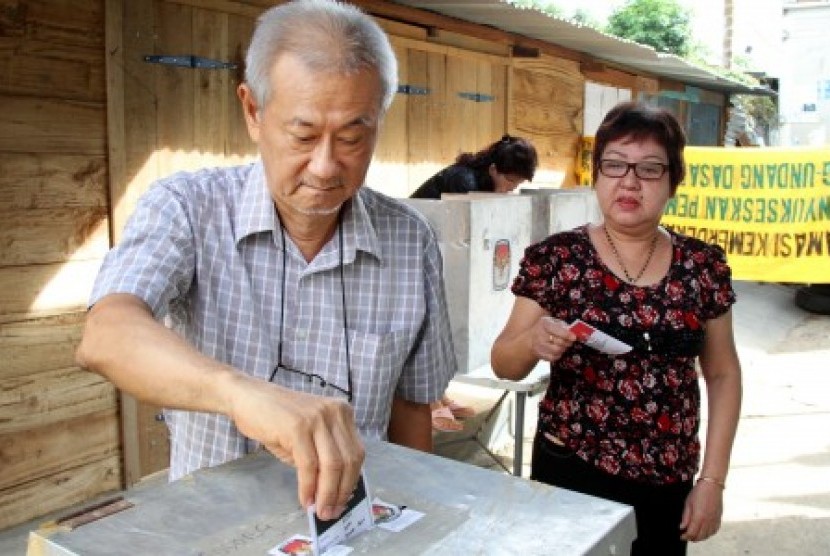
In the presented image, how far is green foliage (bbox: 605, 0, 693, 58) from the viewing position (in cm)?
2170

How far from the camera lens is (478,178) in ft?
16.4

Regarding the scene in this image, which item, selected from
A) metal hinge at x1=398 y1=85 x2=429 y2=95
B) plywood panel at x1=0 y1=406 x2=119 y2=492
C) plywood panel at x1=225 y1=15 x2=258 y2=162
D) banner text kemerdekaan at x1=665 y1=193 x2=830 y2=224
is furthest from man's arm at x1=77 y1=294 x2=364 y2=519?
banner text kemerdekaan at x1=665 y1=193 x2=830 y2=224

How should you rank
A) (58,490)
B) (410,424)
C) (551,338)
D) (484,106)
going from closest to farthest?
(410,424) < (551,338) < (58,490) < (484,106)

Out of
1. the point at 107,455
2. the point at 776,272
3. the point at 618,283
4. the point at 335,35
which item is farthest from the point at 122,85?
the point at 776,272

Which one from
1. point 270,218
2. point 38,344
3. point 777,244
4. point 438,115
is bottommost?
point 38,344

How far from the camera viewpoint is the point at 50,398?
3.59 m

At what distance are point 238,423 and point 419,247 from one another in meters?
0.64

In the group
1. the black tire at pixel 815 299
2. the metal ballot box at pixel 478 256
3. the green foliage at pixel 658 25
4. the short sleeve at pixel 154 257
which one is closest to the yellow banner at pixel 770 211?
the black tire at pixel 815 299

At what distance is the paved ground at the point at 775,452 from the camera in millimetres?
3900

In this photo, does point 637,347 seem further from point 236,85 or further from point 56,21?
point 236,85

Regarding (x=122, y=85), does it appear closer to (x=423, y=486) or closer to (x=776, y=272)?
(x=423, y=486)

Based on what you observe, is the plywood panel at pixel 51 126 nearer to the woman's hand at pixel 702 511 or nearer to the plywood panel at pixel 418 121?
the plywood panel at pixel 418 121

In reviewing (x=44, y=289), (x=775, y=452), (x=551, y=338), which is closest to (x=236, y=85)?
(x=44, y=289)

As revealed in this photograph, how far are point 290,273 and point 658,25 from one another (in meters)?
22.4
